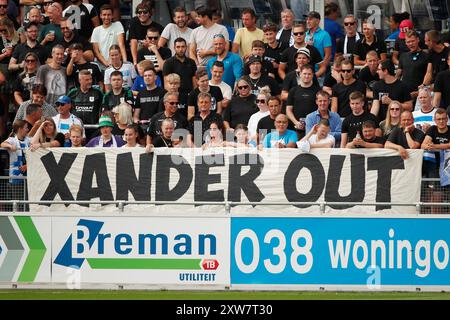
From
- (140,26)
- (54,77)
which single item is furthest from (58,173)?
(140,26)

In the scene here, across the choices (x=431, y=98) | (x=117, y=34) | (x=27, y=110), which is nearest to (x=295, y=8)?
(x=117, y=34)

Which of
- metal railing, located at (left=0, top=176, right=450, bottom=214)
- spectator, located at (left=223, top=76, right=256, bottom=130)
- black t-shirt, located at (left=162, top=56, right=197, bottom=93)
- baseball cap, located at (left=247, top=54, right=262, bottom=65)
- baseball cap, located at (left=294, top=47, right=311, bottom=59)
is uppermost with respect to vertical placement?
baseball cap, located at (left=294, top=47, right=311, bottom=59)

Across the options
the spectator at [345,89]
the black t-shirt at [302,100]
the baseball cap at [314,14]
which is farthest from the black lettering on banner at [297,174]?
the baseball cap at [314,14]

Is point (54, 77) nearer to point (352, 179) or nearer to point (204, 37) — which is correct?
point (204, 37)

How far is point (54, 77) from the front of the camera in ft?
64.3

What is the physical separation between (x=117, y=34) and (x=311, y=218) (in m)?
7.13

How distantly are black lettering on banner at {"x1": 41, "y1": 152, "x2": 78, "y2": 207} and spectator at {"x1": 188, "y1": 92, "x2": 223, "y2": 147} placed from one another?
6.48 feet

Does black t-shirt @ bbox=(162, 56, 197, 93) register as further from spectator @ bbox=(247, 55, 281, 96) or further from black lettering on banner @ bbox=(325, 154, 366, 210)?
black lettering on banner @ bbox=(325, 154, 366, 210)

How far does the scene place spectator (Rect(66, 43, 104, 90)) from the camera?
19.8 m

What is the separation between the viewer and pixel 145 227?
50.6ft

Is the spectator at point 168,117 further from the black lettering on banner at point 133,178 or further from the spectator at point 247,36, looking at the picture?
the spectator at point 247,36

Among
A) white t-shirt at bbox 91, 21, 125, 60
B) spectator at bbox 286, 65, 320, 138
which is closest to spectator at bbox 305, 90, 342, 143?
spectator at bbox 286, 65, 320, 138

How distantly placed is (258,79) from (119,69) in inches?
107
